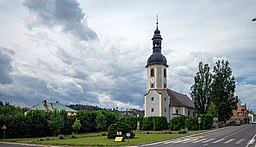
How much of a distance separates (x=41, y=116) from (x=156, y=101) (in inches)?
1167

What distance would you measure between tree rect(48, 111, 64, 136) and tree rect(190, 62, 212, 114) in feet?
121

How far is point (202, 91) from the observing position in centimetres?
8044

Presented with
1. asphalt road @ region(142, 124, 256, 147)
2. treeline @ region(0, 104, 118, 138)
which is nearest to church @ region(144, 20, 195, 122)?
treeline @ region(0, 104, 118, 138)

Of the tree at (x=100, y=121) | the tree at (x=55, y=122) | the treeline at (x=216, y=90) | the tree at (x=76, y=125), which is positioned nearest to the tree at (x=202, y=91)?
the treeline at (x=216, y=90)

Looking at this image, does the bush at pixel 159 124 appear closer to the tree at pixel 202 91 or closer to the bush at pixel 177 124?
the bush at pixel 177 124

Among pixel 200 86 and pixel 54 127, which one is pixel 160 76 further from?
pixel 54 127

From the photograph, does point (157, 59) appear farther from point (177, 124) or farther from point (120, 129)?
point (120, 129)

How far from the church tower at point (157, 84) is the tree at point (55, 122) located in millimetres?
25901

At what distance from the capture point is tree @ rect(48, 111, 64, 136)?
183ft

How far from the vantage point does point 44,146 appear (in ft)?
111

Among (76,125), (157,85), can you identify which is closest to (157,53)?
(157,85)

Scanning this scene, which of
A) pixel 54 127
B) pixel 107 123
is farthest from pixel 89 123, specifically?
pixel 54 127

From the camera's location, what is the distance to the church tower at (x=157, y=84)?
76625mm

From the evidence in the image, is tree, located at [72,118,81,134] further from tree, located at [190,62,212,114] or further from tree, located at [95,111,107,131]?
tree, located at [190,62,212,114]
